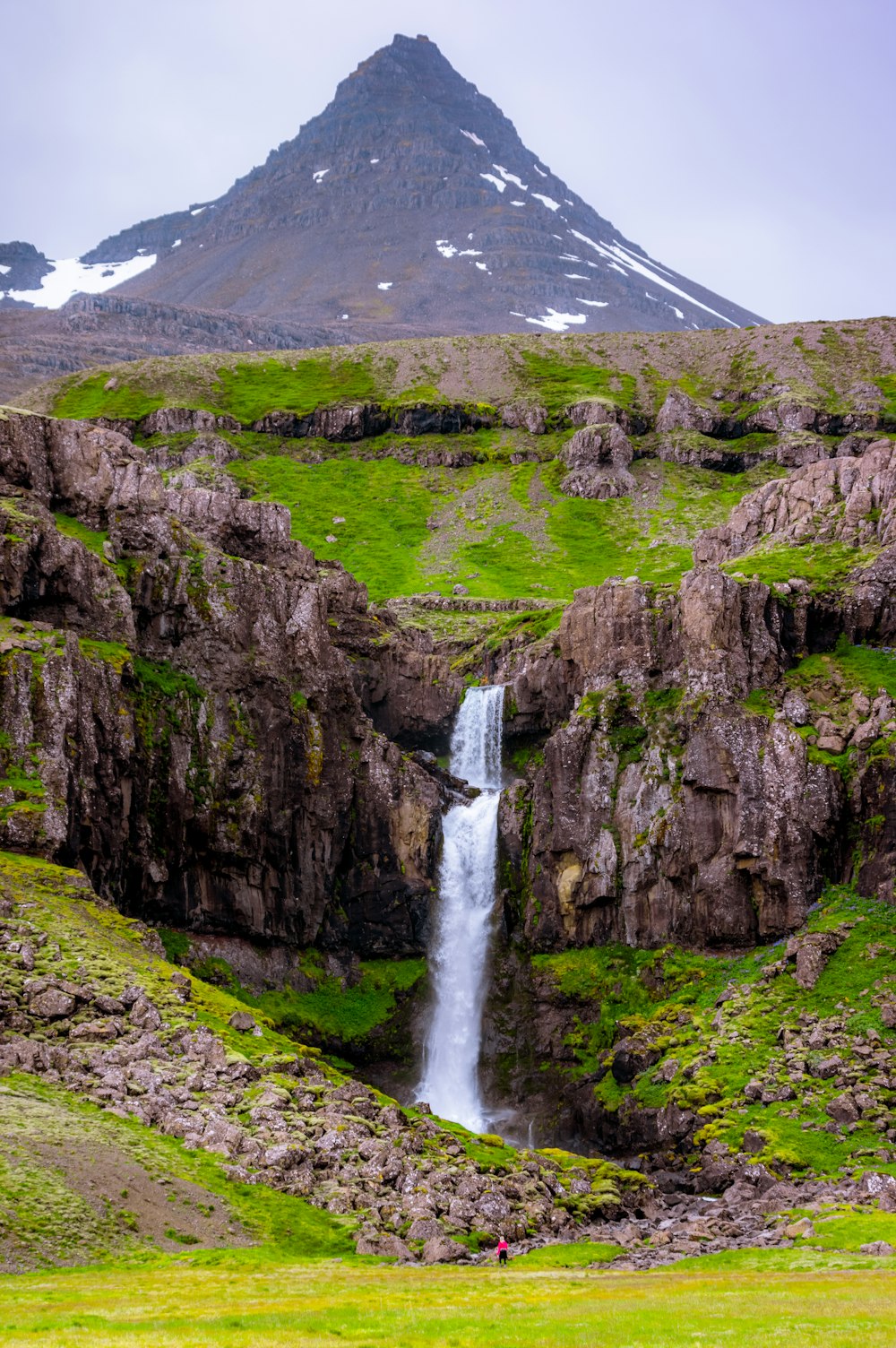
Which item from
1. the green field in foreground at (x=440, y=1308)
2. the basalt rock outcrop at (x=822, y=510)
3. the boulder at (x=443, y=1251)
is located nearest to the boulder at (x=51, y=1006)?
the green field in foreground at (x=440, y=1308)

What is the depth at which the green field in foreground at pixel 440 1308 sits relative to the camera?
98.5ft

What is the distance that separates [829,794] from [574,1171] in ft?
128

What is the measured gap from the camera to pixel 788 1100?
70.2 m

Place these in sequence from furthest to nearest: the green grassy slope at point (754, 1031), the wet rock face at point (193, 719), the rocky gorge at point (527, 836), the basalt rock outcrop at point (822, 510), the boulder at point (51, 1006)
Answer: the basalt rock outcrop at point (822, 510)
the wet rock face at point (193, 719)
the green grassy slope at point (754, 1031)
the rocky gorge at point (527, 836)
the boulder at point (51, 1006)

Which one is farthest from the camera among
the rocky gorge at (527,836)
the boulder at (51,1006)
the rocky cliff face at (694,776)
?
the rocky cliff face at (694,776)

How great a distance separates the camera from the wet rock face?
253ft

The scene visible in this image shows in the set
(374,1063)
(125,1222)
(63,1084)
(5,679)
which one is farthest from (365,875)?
(125,1222)

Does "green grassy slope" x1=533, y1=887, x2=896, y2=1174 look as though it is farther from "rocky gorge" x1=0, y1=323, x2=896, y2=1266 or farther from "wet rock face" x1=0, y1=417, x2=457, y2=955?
"wet rock face" x1=0, y1=417, x2=457, y2=955

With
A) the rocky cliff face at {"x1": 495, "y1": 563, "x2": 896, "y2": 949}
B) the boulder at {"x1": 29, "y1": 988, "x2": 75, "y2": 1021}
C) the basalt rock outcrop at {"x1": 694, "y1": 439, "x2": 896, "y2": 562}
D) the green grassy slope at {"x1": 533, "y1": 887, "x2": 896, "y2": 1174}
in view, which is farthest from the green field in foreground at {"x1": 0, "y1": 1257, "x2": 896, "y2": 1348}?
the basalt rock outcrop at {"x1": 694, "y1": 439, "x2": 896, "y2": 562}

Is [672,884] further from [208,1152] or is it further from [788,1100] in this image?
[208,1152]

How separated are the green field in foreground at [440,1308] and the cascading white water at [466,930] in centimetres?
4312

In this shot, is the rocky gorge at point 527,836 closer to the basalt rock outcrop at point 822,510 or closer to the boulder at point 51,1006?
the boulder at point 51,1006

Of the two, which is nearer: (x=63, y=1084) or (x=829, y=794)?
(x=63, y=1084)

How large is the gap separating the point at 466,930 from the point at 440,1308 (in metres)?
63.2
